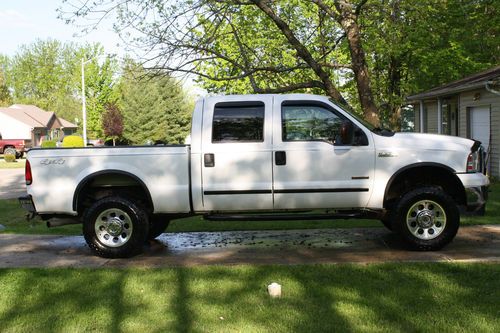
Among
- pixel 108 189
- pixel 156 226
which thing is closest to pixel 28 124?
pixel 156 226

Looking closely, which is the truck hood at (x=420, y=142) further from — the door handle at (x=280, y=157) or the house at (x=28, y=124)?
the house at (x=28, y=124)

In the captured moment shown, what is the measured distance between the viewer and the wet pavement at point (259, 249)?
266 inches

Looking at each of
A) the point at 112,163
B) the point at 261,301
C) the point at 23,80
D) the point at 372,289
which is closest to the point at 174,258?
the point at 112,163

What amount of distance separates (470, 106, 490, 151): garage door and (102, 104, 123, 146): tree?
42.2 meters

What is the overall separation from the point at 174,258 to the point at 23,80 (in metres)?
88.1

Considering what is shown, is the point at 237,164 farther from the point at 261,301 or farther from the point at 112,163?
the point at 261,301

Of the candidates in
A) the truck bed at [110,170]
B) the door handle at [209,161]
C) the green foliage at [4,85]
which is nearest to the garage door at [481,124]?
the door handle at [209,161]

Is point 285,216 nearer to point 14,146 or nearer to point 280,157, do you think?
point 280,157

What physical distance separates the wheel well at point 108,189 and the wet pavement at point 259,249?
71 cm

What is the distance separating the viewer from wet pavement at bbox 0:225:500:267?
6.75 metres

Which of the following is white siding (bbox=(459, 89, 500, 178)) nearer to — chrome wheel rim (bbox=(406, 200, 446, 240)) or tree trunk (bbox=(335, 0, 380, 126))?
tree trunk (bbox=(335, 0, 380, 126))

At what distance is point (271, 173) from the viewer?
699 centimetres

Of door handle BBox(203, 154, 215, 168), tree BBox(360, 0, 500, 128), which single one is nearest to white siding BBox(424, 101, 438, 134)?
tree BBox(360, 0, 500, 128)

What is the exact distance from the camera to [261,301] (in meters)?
5.15
